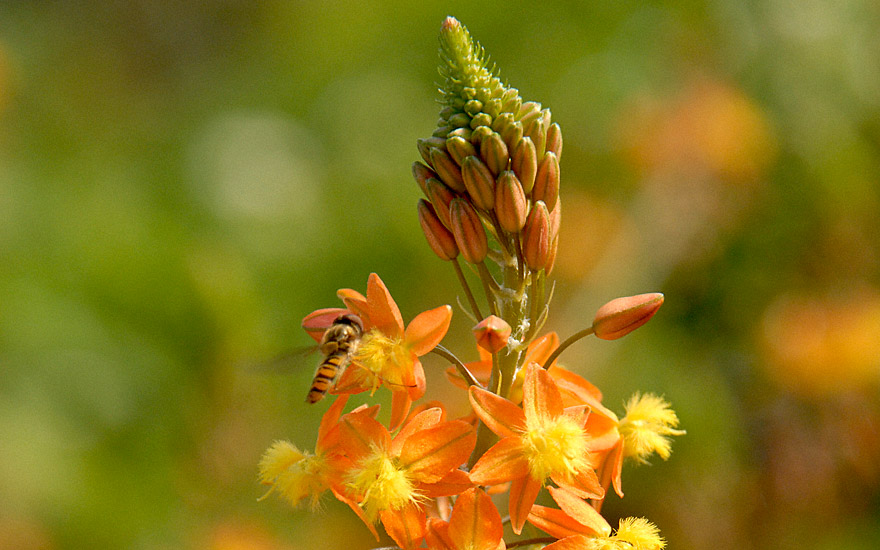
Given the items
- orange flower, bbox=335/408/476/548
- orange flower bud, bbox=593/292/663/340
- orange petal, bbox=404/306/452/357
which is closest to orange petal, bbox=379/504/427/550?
orange flower, bbox=335/408/476/548

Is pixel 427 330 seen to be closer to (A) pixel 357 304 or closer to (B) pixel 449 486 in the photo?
(A) pixel 357 304

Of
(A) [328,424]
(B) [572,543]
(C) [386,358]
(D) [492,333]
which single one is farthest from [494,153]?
(B) [572,543]

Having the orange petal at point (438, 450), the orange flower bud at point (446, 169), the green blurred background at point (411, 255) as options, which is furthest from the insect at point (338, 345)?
the green blurred background at point (411, 255)

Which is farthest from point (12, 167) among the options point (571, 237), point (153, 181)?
point (571, 237)

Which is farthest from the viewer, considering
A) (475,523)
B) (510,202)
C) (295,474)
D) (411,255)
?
(411,255)

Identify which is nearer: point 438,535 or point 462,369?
point 438,535

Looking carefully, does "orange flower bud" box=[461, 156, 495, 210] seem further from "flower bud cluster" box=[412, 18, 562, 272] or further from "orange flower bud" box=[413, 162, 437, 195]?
"orange flower bud" box=[413, 162, 437, 195]

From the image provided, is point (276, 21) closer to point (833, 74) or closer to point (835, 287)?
point (833, 74)
